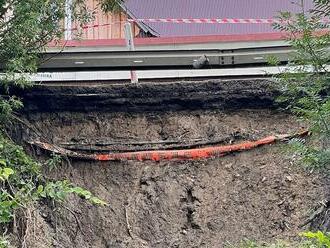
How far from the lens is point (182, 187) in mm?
6777

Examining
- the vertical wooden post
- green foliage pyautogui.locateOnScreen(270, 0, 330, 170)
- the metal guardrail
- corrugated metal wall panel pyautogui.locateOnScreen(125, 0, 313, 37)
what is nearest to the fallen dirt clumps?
the vertical wooden post

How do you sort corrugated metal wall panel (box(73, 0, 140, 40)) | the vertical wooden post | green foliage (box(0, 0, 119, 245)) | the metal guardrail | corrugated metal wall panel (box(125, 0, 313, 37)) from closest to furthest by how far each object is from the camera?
green foliage (box(0, 0, 119, 245)) → the metal guardrail → the vertical wooden post → corrugated metal wall panel (box(73, 0, 140, 40)) → corrugated metal wall panel (box(125, 0, 313, 37))

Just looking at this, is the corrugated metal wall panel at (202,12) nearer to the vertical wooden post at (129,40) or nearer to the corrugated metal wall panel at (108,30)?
the corrugated metal wall panel at (108,30)

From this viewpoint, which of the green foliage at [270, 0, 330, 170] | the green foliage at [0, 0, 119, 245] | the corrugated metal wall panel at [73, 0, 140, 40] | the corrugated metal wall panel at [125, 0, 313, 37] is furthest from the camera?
the corrugated metal wall panel at [125, 0, 313, 37]

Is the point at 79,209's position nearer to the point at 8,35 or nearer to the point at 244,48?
the point at 8,35

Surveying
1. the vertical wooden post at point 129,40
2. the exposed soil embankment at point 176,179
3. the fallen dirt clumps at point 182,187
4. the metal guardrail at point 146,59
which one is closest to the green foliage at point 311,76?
the exposed soil embankment at point 176,179

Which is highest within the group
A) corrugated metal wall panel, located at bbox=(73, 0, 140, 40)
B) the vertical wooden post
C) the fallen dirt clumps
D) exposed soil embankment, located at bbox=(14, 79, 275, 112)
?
corrugated metal wall panel, located at bbox=(73, 0, 140, 40)

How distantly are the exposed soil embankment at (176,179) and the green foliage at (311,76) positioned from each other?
96 cm

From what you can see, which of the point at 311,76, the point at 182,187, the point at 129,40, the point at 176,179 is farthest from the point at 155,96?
the point at 311,76

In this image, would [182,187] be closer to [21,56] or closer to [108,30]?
[21,56]

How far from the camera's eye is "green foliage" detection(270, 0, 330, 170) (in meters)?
5.08

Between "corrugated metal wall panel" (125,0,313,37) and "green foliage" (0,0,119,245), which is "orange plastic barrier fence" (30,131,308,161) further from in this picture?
"corrugated metal wall panel" (125,0,313,37)

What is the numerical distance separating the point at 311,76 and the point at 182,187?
2.00 metres

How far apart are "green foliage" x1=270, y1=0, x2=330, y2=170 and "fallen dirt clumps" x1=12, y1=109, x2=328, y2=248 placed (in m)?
1.20
